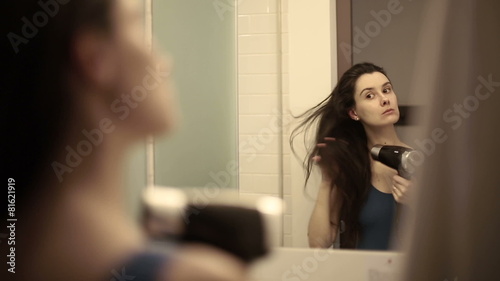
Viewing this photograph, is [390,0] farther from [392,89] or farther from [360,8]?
[392,89]

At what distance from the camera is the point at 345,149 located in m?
0.93

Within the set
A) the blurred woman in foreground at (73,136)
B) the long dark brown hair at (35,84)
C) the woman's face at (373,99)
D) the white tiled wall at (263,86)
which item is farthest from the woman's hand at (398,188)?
the long dark brown hair at (35,84)

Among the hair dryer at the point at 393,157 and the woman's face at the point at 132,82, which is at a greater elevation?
the woman's face at the point at 132,82

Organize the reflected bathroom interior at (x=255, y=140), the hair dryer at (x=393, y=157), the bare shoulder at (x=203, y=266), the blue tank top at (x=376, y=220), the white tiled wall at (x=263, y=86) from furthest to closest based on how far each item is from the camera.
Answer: the white tiled wall at (x=263, y=86)
the blue tank top at (x=376, y=220)
the hair dryer at (x=393, y=157)
the bare shoulder at (x=203, y=266)
the reflected bathroom interior at (x=255, y=140)

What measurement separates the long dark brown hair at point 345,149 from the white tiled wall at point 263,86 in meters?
0.07

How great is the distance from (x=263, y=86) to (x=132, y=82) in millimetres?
429

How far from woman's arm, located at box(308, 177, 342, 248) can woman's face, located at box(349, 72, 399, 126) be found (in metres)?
0.18

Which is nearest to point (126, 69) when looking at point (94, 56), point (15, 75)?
point (94, 56)

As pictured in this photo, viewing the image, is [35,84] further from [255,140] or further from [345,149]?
[345,149]

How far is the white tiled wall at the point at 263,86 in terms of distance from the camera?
966 mm

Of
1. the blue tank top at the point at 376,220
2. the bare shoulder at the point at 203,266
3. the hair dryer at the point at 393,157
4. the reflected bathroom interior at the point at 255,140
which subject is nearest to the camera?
the reflected bathroom interior at the point at 255,140

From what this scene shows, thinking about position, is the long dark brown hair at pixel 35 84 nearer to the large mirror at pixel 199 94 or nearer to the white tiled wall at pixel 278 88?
the large mirror at pixel 199 94

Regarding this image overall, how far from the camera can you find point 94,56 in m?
0.59

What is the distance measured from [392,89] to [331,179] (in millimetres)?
256
